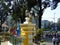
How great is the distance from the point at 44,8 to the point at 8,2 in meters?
6.63

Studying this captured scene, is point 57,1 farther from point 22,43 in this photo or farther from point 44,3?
point 22,43

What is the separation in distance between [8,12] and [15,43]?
31.8 meters

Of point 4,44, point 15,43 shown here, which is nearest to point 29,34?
point 15,43

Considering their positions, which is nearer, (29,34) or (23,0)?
(29,34)

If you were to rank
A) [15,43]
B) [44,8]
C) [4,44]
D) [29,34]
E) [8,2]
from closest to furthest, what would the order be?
1. [29,34]
2. [15,43]
3. [4,44]
4. [44,8]
5. [8,2]

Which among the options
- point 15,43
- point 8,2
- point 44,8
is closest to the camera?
point 15,43

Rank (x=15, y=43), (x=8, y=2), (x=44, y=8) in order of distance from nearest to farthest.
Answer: (x=15, y=43), (x=44, y=8), (x=8, y=2)

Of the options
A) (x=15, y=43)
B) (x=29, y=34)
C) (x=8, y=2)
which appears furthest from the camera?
(x=8, y=2)

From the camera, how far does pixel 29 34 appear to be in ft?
22.9

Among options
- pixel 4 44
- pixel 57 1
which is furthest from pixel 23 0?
pixel 4 44

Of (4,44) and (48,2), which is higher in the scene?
(48,2)

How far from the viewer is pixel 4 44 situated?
1205cm

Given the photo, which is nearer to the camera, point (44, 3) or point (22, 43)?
point (22, 43)

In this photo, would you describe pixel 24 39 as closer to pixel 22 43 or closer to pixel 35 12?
pixel 22 43
